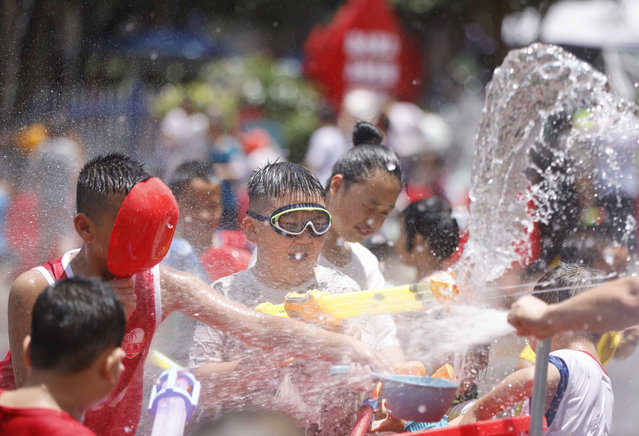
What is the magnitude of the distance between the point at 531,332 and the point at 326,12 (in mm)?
12323

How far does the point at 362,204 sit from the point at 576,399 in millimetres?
1404

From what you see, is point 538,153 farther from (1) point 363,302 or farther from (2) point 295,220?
(1) point 363,302

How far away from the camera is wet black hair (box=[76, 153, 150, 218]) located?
90.0 inches

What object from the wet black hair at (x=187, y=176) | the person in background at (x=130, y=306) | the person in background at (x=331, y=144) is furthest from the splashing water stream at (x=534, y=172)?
the person in background at (x=331, y=144)

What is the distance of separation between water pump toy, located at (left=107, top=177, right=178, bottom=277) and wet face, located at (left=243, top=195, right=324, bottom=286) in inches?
30.7

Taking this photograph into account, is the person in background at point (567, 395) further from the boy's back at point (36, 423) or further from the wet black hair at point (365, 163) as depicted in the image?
the boy's back at point (36, 423)

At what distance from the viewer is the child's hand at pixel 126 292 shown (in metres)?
2.31

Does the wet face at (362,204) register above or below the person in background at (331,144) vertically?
below

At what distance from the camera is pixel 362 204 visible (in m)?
3.51

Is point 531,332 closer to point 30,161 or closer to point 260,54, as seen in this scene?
point 30,161

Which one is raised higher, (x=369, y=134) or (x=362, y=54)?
(x=362, y=54)

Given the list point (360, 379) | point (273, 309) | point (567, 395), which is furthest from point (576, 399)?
point (273, 309)

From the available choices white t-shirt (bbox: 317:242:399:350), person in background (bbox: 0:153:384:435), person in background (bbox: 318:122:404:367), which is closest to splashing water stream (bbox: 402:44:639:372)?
white t-shirt (bbox: 317:242:399:350)

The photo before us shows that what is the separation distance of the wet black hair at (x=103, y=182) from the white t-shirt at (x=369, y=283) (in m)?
1.10
